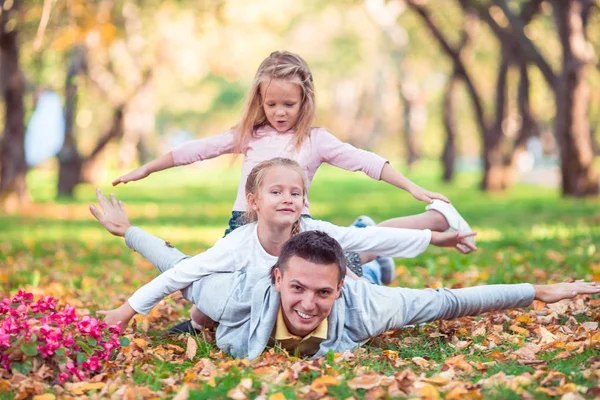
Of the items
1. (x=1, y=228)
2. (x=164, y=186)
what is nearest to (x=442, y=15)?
(x=164, y=186)

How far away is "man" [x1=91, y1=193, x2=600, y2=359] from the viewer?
4.71m

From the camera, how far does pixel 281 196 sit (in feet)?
16.8

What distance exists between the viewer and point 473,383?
4.07m

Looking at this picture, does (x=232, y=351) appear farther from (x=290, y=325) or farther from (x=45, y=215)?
(x=45, y=215)

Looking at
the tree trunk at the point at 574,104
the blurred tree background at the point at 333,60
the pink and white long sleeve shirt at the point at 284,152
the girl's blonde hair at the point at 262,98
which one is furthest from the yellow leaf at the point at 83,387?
the tree trunk at the point at 574,104

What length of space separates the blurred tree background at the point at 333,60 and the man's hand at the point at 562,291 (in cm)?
203

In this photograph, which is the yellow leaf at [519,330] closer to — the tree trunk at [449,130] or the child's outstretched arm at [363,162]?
the child's outstretched arm at [363,162]

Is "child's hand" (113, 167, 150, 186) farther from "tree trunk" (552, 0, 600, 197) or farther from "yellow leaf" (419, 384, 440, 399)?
"tree trunk" (552, 0, 600, 197)

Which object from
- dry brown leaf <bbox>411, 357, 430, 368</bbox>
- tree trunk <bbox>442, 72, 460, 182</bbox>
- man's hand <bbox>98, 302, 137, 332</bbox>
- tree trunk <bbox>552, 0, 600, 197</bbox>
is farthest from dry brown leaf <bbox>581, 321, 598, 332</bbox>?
tree trunk <bbox>442, 72, 460, 182</bbox>

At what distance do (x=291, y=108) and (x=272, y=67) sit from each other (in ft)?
1.00

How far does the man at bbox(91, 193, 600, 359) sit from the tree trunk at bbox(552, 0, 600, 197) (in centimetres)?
1183

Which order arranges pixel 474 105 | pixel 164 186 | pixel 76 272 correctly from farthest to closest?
pixel 164 186, pixel 474 105, pixel 76 272

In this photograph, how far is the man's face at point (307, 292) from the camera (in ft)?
15.3

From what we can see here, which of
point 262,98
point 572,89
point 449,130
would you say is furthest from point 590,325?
point 449,130
